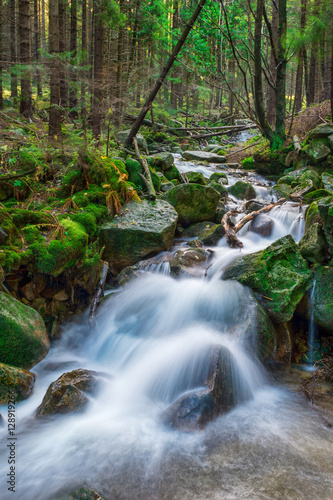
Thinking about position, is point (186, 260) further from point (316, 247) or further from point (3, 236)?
point (3, 236)

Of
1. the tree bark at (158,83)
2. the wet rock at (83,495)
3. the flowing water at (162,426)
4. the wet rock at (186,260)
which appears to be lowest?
the flowing water at (162,426)

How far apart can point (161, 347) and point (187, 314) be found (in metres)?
0.81

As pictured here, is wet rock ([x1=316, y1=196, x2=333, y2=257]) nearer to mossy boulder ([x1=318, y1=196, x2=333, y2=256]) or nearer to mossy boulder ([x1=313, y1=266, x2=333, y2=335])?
mossy boulder ([x1=318, y1=196, x2=333, y2=256])

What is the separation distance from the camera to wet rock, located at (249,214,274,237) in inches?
313

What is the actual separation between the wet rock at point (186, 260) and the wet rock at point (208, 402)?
2.40 meters

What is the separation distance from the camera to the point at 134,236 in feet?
21.4

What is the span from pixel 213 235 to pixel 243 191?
3.73 m

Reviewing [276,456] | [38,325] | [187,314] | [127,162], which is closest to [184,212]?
[127,162]

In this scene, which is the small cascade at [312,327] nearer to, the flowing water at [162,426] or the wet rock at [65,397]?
the flowing water at [162,426]

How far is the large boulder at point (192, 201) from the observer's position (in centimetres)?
815

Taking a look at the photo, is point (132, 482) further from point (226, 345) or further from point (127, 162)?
point (127, 162)

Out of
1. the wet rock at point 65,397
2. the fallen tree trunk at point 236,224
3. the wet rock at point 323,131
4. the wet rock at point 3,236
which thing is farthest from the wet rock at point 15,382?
the wet rock at point 323,131

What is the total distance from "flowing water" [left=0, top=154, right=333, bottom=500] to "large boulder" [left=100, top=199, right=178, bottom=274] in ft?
2.55

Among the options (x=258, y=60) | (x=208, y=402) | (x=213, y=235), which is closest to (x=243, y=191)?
(x=213, y=235)
